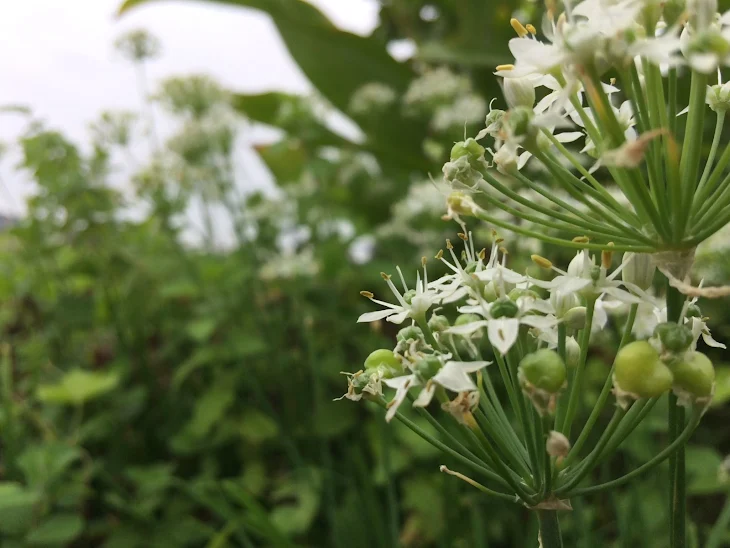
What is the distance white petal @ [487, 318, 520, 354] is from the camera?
11.4 inches

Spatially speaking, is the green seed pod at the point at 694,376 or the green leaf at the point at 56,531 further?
the green leaf at the point at 56,531

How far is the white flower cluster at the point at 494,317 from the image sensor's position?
30 centimetres

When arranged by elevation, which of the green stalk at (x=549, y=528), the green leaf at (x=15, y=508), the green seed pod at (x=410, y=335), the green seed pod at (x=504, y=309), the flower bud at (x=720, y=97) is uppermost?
the flower bud at (x=720, y=97)

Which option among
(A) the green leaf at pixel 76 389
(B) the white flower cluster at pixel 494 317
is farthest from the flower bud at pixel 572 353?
(A) the green leaf at pixel 76 389

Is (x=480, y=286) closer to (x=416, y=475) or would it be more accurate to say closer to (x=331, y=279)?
(x=416, y=475)

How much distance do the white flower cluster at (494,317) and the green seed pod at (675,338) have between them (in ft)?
0.08

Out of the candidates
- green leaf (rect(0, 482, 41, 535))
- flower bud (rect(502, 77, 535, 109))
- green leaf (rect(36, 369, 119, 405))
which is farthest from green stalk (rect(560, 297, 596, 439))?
green leaf (rect(36, 369, 119, 405))

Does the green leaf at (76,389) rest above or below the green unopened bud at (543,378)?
below

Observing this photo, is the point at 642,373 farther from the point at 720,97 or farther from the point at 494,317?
the point at 720,97

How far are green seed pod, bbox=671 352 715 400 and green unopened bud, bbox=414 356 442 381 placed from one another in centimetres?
11

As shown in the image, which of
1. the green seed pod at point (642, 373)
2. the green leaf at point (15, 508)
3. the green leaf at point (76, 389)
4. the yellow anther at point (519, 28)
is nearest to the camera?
the green seed pod at point (642, 373)

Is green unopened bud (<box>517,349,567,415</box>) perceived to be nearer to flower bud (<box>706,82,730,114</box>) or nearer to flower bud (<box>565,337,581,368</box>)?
flower bud (<box>565,337,581,368</box>)

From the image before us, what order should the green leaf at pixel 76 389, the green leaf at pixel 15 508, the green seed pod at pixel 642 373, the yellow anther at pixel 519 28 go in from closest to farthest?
the green seed pod at pixel 642 373
the yellow anther at pixel 519 28
the green leaf at pixel 15 508
the green leaf at pixel 76 389

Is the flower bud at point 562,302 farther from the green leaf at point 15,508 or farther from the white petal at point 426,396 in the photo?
the green leaf at point 15,508
